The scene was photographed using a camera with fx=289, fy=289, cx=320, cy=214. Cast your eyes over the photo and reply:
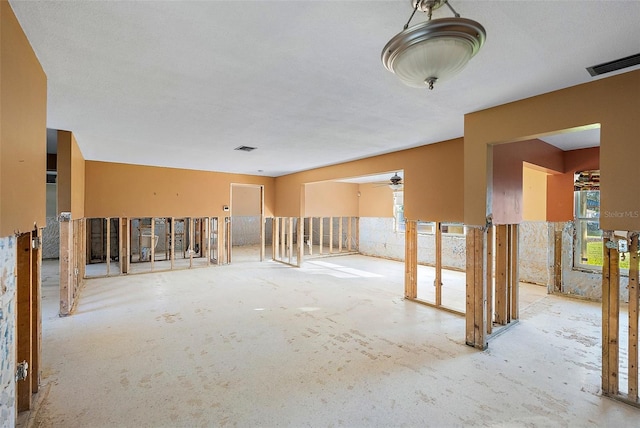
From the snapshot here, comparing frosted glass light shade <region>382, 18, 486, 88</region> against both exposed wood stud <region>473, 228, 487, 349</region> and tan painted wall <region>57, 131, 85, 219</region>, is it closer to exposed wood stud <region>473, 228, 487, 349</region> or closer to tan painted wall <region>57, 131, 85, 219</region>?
exposed wood stud <region>473, 228, 487, 349</region>

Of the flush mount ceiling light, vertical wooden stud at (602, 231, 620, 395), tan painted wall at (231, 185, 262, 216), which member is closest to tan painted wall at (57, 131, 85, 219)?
the flush mount ceiling light

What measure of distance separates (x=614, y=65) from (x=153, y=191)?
25.5 ft

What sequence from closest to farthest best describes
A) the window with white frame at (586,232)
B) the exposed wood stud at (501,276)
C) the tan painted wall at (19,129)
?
1. the tan painted wall at (19,129)
2. the exposed wood stud at (501,276)
3. the window with white frame at (586,232)

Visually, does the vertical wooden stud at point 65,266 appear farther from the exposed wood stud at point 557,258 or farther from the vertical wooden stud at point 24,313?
the exposed wood stud at point 557,258

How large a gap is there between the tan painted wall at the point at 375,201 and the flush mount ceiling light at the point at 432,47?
8.27m

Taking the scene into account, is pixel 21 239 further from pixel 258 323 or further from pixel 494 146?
pixel 494 146

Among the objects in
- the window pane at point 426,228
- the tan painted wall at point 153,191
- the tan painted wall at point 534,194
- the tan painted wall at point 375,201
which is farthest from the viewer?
the tan painted wall at point 375,201

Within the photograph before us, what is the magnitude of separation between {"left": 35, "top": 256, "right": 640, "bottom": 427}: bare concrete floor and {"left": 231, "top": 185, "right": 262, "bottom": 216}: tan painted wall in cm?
570

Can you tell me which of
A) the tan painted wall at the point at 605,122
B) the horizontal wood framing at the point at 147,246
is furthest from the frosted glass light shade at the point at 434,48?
the horizontal wood framing at the point at 147,246

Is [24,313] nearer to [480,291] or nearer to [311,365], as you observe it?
[311,365]

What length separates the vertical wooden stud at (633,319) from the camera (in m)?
2.27

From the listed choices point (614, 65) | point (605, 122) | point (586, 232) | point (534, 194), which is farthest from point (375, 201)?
point (614, 65)

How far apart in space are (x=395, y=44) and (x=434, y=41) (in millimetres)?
168

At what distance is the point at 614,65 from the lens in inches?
82.8
